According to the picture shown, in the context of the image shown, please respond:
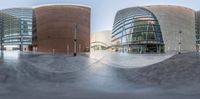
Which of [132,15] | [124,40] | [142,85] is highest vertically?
[132,15]

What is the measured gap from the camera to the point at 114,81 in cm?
1569

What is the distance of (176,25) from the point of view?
153 ft

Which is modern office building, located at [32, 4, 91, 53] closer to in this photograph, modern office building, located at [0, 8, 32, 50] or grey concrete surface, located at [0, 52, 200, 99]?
modern office building, located at [0, 8, 32, 50]

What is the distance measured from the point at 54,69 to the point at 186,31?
→ 2810cm

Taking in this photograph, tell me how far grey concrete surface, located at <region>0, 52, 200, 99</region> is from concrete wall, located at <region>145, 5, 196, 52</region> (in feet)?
72.2

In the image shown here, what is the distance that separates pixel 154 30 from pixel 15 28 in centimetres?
2766

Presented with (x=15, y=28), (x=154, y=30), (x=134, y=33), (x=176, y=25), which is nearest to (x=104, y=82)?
(x=176, y=25)

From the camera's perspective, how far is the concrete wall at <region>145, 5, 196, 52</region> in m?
39.6

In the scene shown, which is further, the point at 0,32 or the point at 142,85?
the point at 0,32

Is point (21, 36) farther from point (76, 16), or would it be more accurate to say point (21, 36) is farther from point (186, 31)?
point (186, 31)

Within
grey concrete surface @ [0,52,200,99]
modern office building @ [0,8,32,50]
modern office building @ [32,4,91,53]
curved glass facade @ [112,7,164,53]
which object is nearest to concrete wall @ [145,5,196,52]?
curved glass facade @ [112,7,164,53]

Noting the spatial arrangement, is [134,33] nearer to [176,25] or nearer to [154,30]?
[154,30]

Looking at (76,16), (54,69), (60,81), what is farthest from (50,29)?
(60,81)

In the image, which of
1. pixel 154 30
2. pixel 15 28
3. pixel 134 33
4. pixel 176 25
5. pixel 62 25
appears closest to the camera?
pixel 176 25
